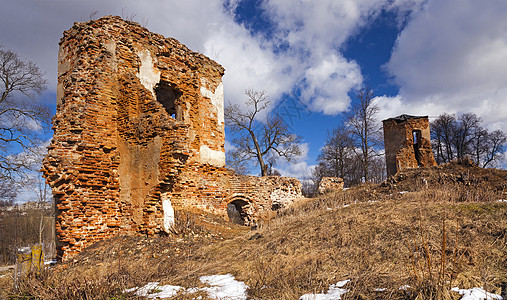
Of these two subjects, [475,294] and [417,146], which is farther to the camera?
[417,146]

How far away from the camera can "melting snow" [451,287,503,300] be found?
3145 millimetres

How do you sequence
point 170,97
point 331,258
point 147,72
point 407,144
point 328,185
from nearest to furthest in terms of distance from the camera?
point 331,258
point 147,72
point 170,97
point 328,185
point 407,144

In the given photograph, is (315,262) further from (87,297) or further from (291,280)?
(87,297)

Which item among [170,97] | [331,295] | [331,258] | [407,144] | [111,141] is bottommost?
[331,295]

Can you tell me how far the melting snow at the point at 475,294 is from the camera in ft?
10.3

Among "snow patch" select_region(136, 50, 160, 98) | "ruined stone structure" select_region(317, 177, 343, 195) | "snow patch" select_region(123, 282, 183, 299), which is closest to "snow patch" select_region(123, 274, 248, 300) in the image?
"snow patch" select_region(123, 282, 183, 299)

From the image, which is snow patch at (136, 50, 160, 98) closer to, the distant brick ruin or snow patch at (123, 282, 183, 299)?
the distant brick ruin

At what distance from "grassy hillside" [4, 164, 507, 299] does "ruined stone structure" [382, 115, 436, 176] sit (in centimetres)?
1443

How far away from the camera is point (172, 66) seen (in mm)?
12086

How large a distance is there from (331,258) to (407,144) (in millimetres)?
20909

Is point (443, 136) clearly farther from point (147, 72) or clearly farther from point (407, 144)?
point (147, 72)

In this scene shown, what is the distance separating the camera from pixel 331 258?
5172 mm

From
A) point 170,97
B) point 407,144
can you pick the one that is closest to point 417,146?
point 407,144

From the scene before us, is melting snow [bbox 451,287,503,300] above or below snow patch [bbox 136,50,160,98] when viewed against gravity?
below
